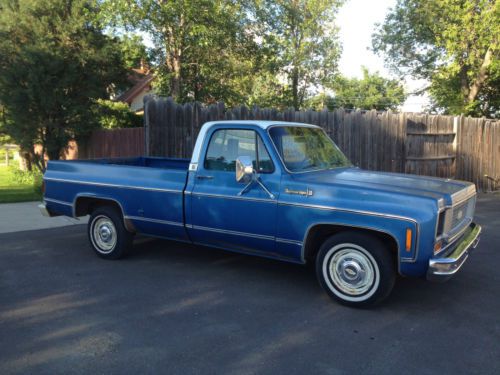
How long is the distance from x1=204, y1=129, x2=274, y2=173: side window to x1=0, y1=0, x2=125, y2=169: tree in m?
12.1

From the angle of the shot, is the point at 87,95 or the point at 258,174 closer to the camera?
the point at 258,174

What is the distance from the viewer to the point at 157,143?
948 cm

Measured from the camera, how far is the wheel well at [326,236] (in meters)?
4.49

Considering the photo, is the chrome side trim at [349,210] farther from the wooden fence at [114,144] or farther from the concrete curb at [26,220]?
the wooden fence at [114,144]

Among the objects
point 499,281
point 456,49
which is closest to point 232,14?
point 456,49

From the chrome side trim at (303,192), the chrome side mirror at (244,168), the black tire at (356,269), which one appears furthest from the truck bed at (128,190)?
the black tire at (356,269)

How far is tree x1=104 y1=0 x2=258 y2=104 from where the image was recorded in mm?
16281

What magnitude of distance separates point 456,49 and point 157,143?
646 inches

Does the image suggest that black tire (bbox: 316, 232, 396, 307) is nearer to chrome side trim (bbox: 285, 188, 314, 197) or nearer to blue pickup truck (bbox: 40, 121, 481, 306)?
blue pickup truck (bbox: 40, 121, 481, 306)

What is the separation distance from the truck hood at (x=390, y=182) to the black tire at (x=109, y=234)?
8.77 ft

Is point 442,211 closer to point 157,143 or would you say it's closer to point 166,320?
point 166,320

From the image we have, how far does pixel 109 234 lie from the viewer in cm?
624

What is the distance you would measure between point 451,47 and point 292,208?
18597 millimetres

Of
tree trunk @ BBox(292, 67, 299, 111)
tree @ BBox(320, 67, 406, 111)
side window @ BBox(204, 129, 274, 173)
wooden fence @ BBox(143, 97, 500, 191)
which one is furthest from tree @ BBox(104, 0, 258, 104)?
tree @ BBox(320, 67, 406, 111)
